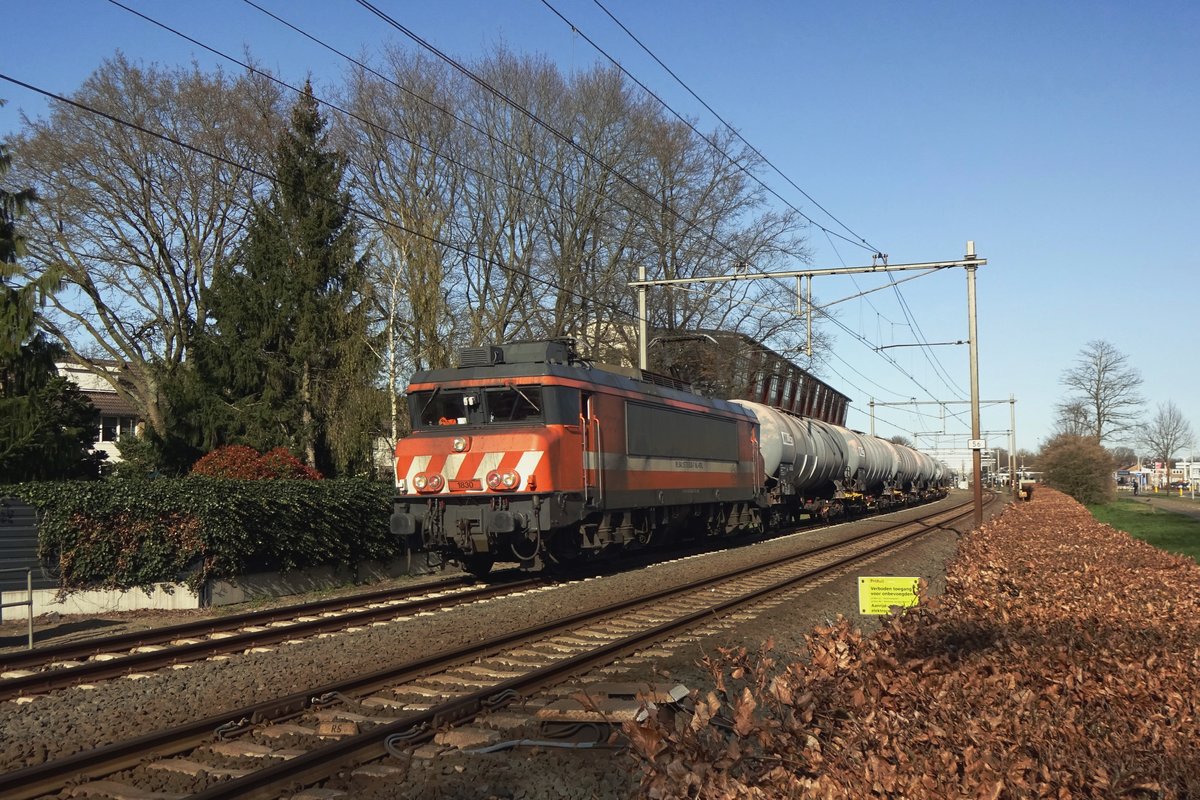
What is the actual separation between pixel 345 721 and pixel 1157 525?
118ft

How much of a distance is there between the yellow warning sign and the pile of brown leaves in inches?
62.4

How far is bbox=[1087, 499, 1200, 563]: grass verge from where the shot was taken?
27242mm

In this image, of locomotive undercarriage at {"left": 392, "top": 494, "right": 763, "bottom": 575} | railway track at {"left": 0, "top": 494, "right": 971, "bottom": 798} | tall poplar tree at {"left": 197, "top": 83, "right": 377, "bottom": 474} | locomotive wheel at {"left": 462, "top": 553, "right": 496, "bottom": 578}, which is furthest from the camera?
tall poplar tree at {"left": 197, "top": 83, "right": 377, "bottom": 474}

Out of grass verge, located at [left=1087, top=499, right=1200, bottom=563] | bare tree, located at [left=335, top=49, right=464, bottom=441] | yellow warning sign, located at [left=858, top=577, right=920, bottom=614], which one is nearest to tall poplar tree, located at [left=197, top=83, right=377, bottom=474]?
bare tree, located at [left=335, top=49, right=464, bottom=441]

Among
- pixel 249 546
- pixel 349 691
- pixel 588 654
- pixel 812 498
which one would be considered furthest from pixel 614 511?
pixel 812 498

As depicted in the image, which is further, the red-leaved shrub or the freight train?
the red-leaved shrub

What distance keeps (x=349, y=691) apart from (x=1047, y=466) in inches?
2126

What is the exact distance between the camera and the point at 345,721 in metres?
7.34

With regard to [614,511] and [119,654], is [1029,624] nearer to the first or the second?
[119,654]

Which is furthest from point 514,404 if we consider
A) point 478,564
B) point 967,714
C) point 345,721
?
point 967,714

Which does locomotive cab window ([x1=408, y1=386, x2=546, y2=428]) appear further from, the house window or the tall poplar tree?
the house window

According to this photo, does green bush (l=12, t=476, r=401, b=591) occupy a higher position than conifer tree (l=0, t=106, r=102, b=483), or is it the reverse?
conifer tree (l=0, t=106, r=102, b=483)

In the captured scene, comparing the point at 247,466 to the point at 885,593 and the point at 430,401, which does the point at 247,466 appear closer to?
the point at 430,401

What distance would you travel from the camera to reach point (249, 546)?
49.2 ft
